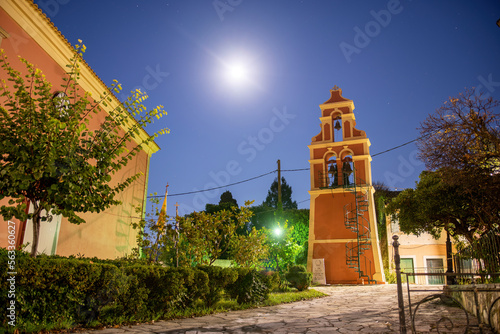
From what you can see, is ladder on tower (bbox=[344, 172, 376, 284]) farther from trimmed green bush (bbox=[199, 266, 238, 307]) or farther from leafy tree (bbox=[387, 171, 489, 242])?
trimmed green bush (bbox=[199, 266, 238, 307])

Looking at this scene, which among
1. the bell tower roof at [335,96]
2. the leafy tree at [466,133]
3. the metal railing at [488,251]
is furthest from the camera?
the bell tower roof at [335,96]

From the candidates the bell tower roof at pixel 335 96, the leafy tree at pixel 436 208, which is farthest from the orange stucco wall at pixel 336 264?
the bell tower roof at pixel 335 96

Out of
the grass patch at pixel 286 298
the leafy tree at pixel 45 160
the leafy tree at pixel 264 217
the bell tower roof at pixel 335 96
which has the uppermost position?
the bell tower roof at pixel 335 96

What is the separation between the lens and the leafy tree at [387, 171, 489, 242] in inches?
377

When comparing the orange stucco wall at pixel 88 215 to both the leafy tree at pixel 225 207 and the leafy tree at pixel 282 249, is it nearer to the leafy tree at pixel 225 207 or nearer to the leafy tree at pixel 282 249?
the leafy tree at pixel 282 249

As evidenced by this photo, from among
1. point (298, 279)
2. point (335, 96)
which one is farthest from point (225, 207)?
point (298, 279)

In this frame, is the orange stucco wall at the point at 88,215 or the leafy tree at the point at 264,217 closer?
the orange stucco wall at the point at 88,215

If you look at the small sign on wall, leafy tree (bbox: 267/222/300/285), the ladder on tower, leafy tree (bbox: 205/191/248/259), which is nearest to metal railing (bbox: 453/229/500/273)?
leafy tree (bbox: 267/222/300/285)

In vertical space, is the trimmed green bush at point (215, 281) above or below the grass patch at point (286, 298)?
above

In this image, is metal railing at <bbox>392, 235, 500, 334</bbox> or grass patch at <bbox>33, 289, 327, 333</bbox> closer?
metal railing at <bbox>392, 235, 500, 334</bbox>

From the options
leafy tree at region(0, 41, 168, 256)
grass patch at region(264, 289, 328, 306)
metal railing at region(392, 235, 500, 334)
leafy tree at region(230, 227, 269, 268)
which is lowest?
grass patch at region(264, 289, 328, 306)

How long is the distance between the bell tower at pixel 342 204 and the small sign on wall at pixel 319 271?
→ 0.30 m

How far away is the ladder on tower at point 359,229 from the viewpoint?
18.6 meters

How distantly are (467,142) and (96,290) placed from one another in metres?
7.08
